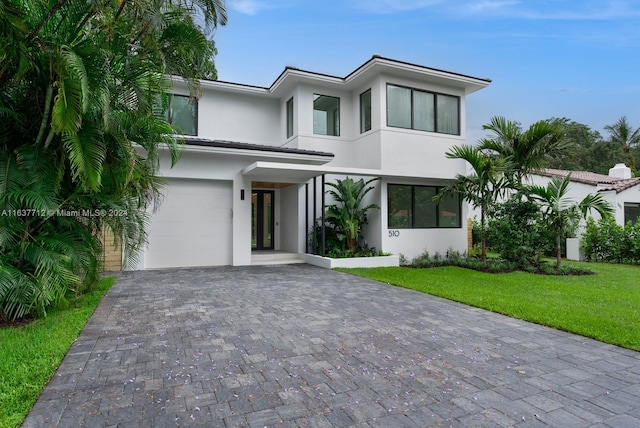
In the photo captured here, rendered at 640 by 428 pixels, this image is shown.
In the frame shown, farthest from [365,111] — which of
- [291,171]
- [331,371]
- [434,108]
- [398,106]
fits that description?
[331,371]

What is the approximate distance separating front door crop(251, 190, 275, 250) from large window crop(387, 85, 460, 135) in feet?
17.5

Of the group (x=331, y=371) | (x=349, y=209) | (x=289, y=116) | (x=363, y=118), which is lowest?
(x=331, y=371)

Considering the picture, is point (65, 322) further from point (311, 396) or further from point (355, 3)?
point (355, 3)

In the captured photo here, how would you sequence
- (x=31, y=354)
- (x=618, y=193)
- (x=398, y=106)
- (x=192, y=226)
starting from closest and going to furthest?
(x=31, y=354), (x=192, y=226), (x=398, y=106), (x=618, y=193)

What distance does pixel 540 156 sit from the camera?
11.6 meters

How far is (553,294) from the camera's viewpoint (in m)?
7.40

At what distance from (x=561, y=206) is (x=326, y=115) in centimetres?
824

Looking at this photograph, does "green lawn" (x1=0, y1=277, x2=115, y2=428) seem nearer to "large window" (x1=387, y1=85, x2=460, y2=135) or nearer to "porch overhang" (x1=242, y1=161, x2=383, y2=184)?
"porch overhang" (x1=242, y1=161, x2=383, y2=184)

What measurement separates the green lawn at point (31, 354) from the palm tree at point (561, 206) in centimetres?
1147

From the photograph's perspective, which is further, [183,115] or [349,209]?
[183,115]

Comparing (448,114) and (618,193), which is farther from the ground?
(448,114)

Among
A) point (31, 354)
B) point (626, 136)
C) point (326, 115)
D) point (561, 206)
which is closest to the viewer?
point (31, 354)

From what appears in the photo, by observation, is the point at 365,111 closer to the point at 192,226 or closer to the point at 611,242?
the point at 192,226

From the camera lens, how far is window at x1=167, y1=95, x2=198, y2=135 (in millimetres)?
12969
